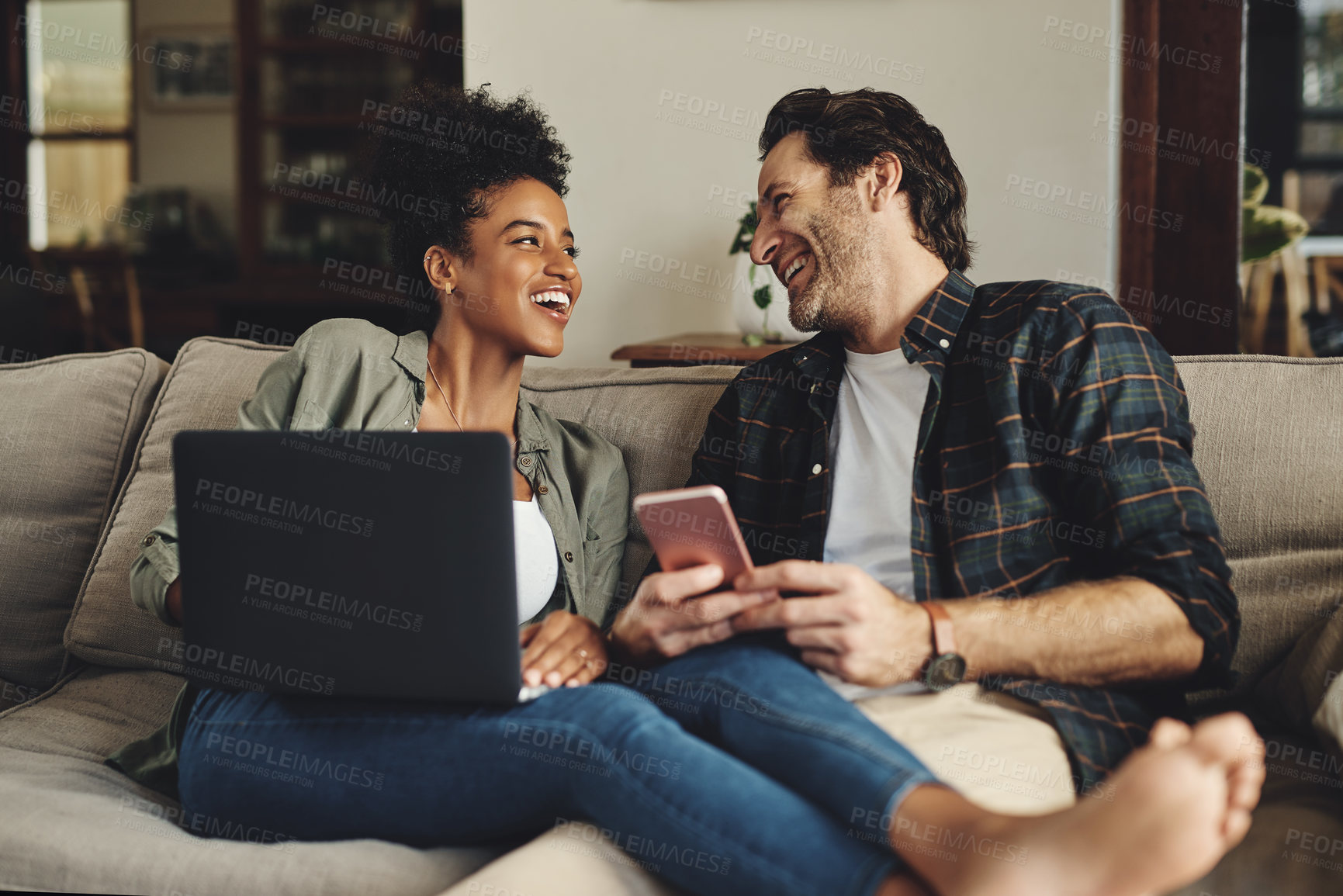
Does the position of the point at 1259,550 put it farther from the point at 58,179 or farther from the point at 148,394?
the point at 58,179

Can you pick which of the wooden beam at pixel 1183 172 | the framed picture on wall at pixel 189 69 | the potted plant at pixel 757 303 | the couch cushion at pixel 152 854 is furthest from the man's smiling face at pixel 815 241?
the framed picture on wall at pixel 189 69

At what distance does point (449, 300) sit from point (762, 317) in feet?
2.13

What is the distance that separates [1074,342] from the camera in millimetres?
1189

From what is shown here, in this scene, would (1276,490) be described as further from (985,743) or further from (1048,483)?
(985,743)

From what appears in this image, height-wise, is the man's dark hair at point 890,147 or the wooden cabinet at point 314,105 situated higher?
the wooden cabinet at point 314,105

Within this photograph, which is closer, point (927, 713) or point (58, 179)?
point (927, 713)

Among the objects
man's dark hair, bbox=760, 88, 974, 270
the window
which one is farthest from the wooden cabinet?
man's dark hair, bbox=760, 88, 974, 270

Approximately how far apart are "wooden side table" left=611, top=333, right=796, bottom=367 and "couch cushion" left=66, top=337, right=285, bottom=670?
2.08 ft

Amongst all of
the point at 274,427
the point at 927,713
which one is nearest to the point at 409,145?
the point at 274,427

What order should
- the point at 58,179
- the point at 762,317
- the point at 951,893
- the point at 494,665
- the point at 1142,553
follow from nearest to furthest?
the point at 951,893
the point at 494,665
the point at 1142,553
the point at 762,317
the point at 58,179

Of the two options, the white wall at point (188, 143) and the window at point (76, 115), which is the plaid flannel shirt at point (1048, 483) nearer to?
the white wall at point (188, 143)

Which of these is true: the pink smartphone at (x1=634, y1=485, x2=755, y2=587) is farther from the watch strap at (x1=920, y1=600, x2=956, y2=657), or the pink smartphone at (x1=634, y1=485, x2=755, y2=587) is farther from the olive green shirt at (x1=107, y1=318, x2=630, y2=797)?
the olive green shirt at (x1=107, y1=318, x2=630, y2=797)

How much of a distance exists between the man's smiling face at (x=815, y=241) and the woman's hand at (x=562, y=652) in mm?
511

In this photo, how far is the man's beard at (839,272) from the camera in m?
1.41
